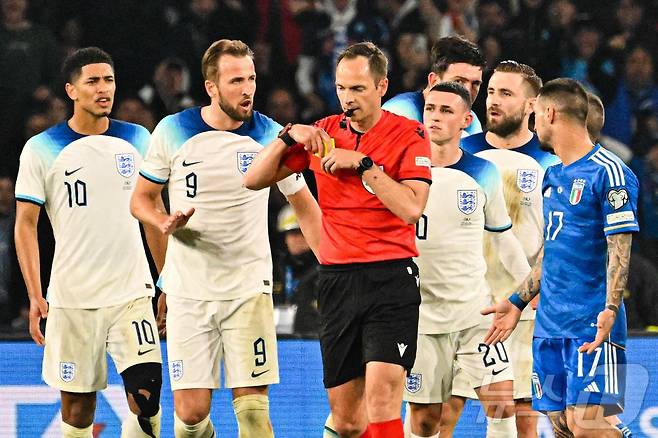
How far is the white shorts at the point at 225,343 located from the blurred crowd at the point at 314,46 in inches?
154

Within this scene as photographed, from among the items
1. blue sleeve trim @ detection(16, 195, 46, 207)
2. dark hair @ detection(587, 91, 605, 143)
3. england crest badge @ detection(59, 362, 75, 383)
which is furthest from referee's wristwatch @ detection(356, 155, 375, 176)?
england crest badge @ detection(59, 362, 75, 383)

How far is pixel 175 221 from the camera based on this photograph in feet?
21.3

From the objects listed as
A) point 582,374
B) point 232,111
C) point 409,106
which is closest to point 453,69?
point 409,106

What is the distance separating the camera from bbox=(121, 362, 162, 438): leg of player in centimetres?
711

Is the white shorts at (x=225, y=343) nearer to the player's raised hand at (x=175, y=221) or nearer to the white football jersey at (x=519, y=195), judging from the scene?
the player's raised hand at (x=175, y=221)

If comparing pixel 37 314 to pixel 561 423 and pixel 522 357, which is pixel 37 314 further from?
pixel 561 423

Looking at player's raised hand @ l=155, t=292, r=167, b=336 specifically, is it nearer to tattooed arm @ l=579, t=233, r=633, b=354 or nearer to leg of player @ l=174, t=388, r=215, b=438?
leg of player @ l=174, t=388, r=215, b=438

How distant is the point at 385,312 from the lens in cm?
595

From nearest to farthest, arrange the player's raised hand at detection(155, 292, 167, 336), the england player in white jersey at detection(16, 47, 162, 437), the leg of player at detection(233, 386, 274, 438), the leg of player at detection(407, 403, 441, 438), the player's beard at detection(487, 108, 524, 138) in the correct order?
1. the leg of player at detection(233, 386, 274, 438)
2. the leg of player at detection(407, 403, 441, 438)
3. the england player in white jersey at detection(16, 47, 162, 437)
4. the player's raised hand at detection(155, 292, 167, 336)
5. the player's beard at detection(487, 108, 524, 138)

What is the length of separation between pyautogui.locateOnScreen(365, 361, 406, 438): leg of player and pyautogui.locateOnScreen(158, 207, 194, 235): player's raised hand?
1208 millimetres

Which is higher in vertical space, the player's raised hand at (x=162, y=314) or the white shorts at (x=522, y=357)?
the player's raised hand at (x=162, y=314)

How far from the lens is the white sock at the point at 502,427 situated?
23.5 ft

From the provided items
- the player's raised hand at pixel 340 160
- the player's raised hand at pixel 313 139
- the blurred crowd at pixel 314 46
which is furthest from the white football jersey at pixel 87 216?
the blurred crowd at pixel 314 46

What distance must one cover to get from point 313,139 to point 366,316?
0.82 m
